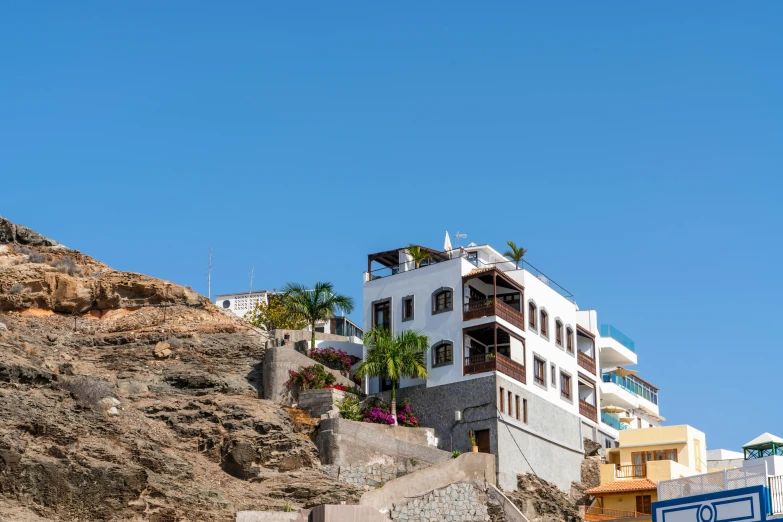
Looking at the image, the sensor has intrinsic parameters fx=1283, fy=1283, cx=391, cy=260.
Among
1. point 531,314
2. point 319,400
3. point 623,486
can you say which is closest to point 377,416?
point 319,400

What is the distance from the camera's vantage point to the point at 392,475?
181 ft

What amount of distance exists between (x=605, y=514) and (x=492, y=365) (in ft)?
32.7

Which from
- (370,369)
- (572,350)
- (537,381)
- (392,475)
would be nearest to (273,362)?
(370,369)

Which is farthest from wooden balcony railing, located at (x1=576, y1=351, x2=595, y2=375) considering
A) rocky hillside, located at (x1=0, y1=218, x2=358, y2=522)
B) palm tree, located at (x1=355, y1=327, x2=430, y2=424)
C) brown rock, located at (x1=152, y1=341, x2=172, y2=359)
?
brown rock, located at (x1=152, y1=341, x2=172, y2=359)

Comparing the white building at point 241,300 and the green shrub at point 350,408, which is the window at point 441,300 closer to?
the green shrub at point 350,408

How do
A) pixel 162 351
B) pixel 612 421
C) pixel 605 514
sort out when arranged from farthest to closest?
pixel 612 421 → pixel 605 514 → pixel 162 351

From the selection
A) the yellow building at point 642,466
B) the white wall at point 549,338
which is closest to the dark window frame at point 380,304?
the white wall at point 549,338

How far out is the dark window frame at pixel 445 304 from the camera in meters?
62.7

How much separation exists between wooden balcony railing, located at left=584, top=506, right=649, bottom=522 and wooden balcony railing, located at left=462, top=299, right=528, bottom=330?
9.79 meters

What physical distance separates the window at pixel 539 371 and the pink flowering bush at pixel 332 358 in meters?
9.37

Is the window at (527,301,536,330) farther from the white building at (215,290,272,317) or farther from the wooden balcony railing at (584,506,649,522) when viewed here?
the white building at (215,290,272,317)

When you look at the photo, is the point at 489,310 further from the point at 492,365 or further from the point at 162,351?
the point at 162,351

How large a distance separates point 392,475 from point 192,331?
49.2 feet

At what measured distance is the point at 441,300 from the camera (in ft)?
208
